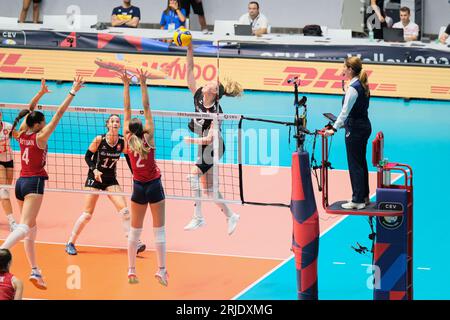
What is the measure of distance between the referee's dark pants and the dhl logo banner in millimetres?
→ 11882

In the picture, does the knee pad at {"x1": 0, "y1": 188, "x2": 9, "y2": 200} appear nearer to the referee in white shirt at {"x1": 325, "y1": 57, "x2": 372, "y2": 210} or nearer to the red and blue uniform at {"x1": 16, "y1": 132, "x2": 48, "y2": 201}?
the red and blue uniform at {"x1": 16, "y1": 132, "x2": 48, "y2": 201}

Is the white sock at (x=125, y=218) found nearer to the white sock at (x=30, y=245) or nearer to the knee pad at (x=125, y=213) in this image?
the knee pad at (x=125, y=213)

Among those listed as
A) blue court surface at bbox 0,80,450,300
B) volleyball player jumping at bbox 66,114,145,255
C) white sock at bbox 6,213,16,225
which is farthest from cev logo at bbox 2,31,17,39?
volleyball player jumping at bbox 66,114,145,255

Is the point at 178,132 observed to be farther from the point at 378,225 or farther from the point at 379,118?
the point at 378,225

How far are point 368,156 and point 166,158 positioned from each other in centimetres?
422

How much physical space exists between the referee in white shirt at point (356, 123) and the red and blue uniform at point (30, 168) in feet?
12.9

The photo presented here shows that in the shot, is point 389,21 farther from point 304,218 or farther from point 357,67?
point 304,218

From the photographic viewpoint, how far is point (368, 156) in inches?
810

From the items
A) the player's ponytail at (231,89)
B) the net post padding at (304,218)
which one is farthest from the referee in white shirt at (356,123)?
the player's ponytail at (231,89)

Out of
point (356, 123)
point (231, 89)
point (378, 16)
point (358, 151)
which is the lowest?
point (358, 151)

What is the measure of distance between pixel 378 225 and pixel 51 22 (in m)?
19.0

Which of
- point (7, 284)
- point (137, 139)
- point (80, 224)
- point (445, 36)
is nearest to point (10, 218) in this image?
point (80, 224)

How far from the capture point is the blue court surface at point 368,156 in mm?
13539
